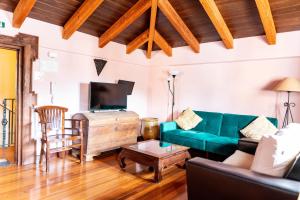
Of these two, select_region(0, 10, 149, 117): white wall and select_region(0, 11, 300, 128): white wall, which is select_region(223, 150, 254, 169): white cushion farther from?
select_region(0, 10, 149, 117): white wall

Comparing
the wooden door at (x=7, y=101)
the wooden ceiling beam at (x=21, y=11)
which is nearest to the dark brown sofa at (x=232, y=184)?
the wooden ceiling beam at (x=21, y=11)

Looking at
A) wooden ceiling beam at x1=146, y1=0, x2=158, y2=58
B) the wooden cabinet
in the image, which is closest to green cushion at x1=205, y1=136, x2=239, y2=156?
the wooden cabinet

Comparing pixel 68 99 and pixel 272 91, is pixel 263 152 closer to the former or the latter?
pixel 272 91

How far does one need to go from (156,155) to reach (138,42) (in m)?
2.87

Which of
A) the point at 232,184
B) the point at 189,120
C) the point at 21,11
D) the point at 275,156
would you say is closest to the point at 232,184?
the point at 232,184

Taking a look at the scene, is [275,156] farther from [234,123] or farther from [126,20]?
[126,20]

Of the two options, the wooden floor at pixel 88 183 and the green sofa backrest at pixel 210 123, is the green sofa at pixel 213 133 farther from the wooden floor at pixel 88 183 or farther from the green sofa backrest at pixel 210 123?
the wooden floor at pixel 88 183

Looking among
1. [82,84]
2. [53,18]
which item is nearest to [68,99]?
[82,84]

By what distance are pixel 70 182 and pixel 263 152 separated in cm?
239

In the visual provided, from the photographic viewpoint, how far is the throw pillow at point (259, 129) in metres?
3.61

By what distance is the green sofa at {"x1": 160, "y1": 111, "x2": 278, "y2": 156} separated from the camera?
3.67 metres

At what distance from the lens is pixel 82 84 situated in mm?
4383

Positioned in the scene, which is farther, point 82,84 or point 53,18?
point 82,84

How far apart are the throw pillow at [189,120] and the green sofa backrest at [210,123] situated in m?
0.08
